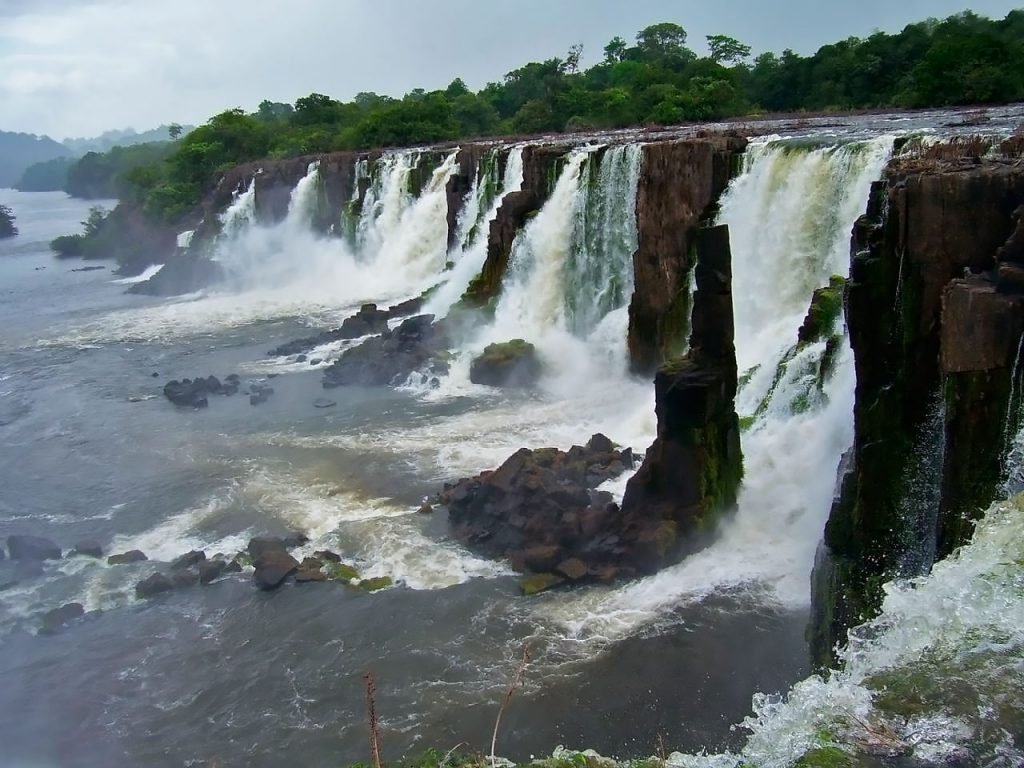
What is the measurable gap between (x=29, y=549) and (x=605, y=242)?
46.1 ft

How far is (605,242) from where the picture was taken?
2212 cm

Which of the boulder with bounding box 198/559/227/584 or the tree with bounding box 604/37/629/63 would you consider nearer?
the boulder with bounding box 198/559/227/584

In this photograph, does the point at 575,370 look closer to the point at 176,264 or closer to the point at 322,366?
the point at 322,366

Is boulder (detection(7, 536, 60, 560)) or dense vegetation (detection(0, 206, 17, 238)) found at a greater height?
dense vegetation (detection(0, 206, 17, 238))

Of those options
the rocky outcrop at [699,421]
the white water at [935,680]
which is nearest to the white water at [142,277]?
the rocky outcrop at [699,421]

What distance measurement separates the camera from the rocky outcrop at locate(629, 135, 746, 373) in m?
18.9

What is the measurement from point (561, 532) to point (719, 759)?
7.11 meters

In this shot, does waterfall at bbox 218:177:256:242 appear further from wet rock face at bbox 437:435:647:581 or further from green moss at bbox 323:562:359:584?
green moss at bbox 323:562:359:584

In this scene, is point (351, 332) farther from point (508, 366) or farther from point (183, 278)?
point (183, 278)

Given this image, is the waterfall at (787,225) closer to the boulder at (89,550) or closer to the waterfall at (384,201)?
the boulder at (89,550)

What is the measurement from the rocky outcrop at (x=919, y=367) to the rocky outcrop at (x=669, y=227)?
8830 mm

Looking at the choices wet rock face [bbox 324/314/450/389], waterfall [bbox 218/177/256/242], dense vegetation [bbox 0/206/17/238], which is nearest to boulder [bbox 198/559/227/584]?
wet rock face [bbox 324/314/450/389]

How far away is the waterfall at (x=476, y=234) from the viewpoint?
89.9 feet

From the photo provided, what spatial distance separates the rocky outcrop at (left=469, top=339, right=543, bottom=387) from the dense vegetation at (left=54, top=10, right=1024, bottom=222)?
18.0 meters
